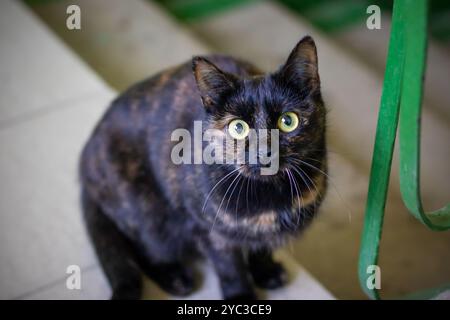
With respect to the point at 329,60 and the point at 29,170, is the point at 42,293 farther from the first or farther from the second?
the point at 329,60

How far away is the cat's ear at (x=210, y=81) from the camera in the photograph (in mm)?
1192

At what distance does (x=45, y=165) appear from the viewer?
1.98m

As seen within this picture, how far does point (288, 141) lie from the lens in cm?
121

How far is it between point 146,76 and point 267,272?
133cm

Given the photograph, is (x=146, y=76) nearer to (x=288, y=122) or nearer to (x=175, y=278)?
(x=175, y=278)

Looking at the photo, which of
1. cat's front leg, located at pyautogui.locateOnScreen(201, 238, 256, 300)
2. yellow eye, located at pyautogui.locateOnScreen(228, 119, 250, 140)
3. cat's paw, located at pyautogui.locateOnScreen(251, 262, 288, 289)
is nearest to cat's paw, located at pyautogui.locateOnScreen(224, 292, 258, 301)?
cat's front leg, located at pyautogui.locateOnScreen(201, 238, 256, 300)

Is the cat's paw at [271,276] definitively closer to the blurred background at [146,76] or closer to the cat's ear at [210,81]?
the blurred background at [146,76]

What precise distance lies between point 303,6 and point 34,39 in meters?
2.02

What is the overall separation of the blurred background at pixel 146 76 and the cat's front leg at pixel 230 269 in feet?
0.42

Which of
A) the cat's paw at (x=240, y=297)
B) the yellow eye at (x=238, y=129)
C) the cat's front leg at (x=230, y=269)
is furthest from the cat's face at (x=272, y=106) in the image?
the cat's paw at (x=240, y=297)

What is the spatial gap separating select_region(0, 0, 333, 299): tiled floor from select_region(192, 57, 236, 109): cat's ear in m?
0.65

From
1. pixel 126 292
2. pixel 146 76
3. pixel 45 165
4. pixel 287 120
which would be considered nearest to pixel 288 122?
pixel 287 120
